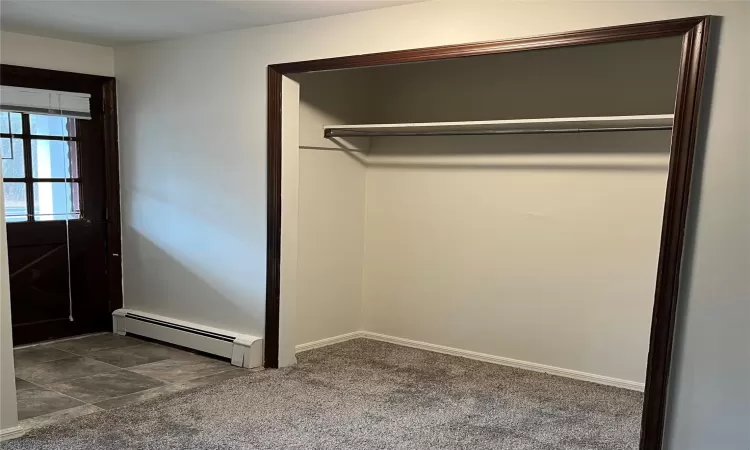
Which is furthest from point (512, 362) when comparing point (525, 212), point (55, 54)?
point (55, 54)

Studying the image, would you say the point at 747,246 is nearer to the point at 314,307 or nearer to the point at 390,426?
the point at 390,426

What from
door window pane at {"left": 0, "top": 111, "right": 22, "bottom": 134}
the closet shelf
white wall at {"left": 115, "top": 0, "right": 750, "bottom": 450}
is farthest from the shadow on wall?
the closet shelf

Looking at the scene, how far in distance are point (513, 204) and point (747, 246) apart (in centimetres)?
170

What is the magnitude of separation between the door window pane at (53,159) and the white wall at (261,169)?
1.17ft

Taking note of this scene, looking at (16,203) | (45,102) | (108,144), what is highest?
(45,102)

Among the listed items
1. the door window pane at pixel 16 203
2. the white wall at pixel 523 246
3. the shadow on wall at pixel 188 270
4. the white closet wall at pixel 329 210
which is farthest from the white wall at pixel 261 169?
the white wall at pixel 523 246

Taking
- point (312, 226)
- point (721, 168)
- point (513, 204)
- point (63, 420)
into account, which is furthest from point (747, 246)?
point (63, 420)

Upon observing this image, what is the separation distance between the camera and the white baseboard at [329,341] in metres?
4.08

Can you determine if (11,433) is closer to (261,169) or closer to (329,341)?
(261,169)

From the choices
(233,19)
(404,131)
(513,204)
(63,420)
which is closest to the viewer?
(63,420)

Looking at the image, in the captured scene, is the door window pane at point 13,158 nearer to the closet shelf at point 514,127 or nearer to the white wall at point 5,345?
the white wall at point 5,345

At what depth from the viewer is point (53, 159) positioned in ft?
13.5

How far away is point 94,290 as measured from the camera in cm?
441

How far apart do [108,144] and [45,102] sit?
19.9 inches
